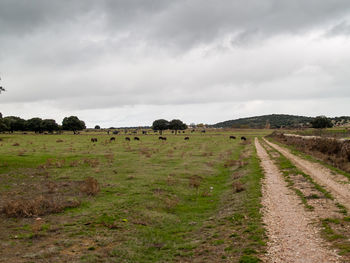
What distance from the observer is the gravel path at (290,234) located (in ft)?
23.1

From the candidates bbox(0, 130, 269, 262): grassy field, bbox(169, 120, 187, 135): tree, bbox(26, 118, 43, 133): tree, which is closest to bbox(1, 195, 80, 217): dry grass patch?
bbox(0, 130, 269, 262): grassy field

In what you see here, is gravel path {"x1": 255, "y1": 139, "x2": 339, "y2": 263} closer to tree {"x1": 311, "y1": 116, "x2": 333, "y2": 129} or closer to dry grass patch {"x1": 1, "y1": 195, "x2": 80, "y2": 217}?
dry grass patch {"x1": 1, "y1": 195, "x2": 80, "y2": 217}

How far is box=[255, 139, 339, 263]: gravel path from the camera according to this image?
703cm

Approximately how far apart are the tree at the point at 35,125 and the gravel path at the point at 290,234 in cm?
13807

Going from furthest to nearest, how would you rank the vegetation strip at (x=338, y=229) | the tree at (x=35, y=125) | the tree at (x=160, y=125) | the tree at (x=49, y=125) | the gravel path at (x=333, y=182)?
the tree at (x=160, y=125), the tree at (x=35, y=125), the tree at (x=49, y=125), the gravel path at (x=333, y=182), the vegetation strip at (x=338, y=229)

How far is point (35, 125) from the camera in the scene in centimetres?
13338

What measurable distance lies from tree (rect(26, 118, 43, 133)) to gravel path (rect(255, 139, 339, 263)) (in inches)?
5436

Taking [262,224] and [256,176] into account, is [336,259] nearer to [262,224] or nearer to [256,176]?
[262,224]

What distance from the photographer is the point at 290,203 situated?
12.7 metres

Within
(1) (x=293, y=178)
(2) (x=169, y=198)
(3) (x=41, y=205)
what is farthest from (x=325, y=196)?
(3) (x=41, y=205)

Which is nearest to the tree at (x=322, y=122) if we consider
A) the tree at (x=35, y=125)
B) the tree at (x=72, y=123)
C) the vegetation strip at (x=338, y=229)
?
the tree at (x=72, y=123)

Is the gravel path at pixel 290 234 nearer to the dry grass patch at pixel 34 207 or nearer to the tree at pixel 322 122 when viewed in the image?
the dry grass patch at pixel 34 207

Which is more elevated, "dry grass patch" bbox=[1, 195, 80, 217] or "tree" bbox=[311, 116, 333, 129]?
"tree" bbox=[311, 116, 333, 129]

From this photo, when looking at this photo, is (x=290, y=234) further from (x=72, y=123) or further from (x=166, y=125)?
(x=166, y=125)
